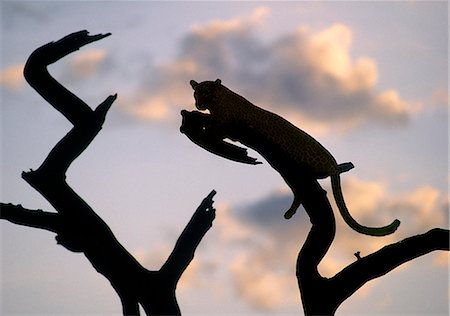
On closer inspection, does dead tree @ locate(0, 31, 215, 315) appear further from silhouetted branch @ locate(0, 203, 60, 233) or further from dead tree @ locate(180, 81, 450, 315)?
dead tree @ locate(180, 81, 450, 315)

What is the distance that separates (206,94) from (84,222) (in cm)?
140

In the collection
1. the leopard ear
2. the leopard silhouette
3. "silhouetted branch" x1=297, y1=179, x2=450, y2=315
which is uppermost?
the leopard ear

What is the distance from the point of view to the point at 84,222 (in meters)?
5.56

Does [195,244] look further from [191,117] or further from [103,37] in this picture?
[103,37]

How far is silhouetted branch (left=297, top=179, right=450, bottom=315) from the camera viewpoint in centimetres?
547

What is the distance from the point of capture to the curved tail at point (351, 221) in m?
5.75

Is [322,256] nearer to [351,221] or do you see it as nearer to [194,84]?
[351,221]

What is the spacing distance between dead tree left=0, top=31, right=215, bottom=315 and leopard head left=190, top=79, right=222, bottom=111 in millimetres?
747

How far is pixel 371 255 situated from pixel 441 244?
53 centimetres

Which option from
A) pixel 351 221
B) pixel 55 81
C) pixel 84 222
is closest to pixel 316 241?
pixel 351 221

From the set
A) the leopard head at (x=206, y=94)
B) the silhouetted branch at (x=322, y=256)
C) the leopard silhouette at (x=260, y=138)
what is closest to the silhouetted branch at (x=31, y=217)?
the leopard silhouette at (x=260, y=138)

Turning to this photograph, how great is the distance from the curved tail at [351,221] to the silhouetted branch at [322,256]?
262mm

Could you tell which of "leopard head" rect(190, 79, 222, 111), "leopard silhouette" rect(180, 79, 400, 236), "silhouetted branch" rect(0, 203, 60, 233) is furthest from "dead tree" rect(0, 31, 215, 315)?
"leopard head" rect(190, 79, 222, 111)

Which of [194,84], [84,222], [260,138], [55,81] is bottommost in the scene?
[84,222]
